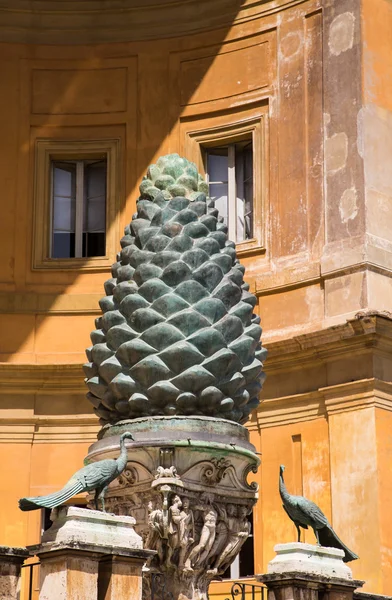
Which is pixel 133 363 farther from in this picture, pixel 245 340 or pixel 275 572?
pixel 275 572

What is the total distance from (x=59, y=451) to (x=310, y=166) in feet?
18.4

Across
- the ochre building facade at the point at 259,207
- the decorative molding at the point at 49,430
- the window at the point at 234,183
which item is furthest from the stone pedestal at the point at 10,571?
the window at the point at 234,183

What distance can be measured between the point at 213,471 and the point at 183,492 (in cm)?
23

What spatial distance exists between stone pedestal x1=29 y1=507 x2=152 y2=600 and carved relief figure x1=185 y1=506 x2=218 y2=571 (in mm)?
417

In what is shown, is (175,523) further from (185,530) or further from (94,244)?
(94,244)

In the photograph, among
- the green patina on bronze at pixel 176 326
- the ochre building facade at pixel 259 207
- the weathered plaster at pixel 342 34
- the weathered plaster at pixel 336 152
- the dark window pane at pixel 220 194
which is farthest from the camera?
the dark window pane at pixel 220 194

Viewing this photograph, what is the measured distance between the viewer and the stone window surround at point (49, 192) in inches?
912

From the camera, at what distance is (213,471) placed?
9.25 metres

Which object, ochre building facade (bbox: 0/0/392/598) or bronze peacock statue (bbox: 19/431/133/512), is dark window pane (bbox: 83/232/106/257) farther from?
bronze peacock statue (bbox: 19/431/133/512)

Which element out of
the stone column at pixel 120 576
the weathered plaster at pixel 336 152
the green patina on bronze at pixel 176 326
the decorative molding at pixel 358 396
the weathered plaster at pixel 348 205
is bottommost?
the stone column at pixel 120 576

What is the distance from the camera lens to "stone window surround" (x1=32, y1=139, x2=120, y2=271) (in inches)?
912

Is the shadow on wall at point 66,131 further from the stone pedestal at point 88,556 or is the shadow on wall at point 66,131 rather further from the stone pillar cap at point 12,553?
the stone pedestal at point 88,556

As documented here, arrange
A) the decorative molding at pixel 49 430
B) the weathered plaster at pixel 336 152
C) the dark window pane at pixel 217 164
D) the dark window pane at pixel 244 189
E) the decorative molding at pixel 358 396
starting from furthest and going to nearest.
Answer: the dark window pane at pixel 217 164, the dark window pane at pixel 244 189, the decorative molding at pixel 49 430, the weathered plaster at pixel 336 152, the decorative molding at pixel 358 396

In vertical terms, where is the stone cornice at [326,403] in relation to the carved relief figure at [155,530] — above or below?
above
